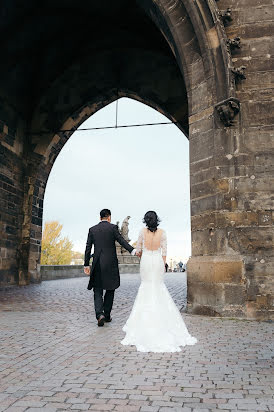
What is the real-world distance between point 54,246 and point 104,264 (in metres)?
45.1

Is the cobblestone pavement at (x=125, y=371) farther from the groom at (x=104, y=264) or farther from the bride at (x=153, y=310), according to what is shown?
the groom at (x=104, y=264)

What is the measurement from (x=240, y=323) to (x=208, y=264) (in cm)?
107

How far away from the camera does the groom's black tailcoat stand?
561 centimetres

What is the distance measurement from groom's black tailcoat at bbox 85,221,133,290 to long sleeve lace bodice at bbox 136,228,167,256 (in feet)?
2.63

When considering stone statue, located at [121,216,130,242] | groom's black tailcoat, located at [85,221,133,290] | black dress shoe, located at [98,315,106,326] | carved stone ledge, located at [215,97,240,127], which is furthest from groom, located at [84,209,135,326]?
stone statue, located at [121,216,130,242]

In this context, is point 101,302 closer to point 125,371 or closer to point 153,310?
point 153,310

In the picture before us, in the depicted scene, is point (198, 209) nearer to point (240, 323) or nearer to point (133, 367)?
point (240, 323)

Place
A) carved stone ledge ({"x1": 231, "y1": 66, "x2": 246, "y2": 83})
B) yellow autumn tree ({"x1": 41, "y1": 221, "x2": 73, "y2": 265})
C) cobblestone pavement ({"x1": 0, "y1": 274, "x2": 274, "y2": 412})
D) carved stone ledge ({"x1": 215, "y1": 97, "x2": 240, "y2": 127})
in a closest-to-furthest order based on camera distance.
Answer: cobblestone pavement ({"x1": 0, "y1": 274, "x2": 274, "y2": 412}) < carved stone ledge ({"x1": 215, "y1": 97, "x2": 240, "y2": 127}) < carved stone ledge ({"x1": 231, "y1": 66, "x2": 246, "y2": 83}) < yellow autumn tree ({"x1": 41, "y1": 221, "x2": 73, "y2": 265})

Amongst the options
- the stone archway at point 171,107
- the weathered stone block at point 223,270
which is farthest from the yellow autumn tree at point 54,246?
the weathered stone block at point 223,270

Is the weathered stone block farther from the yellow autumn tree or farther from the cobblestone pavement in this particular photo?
the yellow autumn tree

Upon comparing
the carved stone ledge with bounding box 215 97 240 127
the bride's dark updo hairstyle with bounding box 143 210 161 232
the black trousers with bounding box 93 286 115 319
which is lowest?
the black trousers with bounding box 93 286 115 319

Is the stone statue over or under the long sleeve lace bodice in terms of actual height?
over

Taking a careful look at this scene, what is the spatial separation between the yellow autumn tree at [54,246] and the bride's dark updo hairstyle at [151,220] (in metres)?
44.9

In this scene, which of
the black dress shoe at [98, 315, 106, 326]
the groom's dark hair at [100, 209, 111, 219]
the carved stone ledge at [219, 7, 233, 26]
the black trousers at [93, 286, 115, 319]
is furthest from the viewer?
the carved stone ledge at [219, 7, 233, 26]
